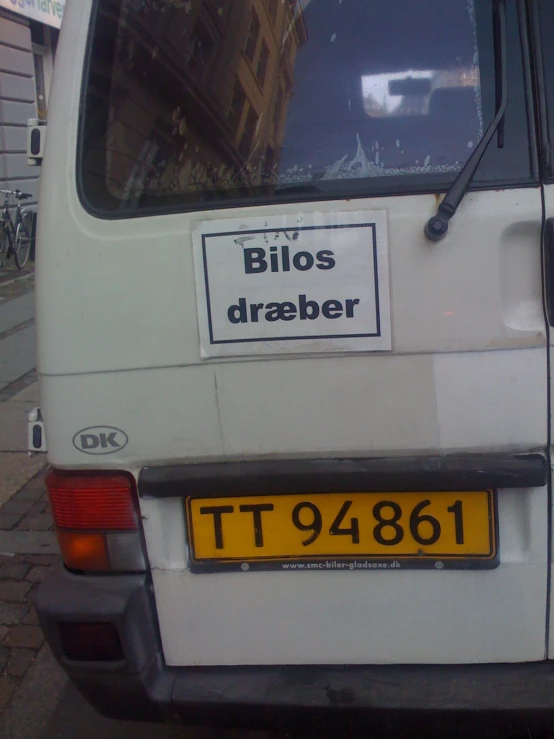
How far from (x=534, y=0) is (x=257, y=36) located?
64 centimetres

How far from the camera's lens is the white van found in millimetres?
1776

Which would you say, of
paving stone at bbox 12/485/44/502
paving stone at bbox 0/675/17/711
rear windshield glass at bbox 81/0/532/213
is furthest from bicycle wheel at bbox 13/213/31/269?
rear windshield glass at bbox 81/0/532/213

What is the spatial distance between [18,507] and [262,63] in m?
3.18

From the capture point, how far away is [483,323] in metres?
1.78

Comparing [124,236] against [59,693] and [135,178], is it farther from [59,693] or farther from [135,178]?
[59,693]

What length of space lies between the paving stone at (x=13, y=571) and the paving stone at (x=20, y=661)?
547 mm

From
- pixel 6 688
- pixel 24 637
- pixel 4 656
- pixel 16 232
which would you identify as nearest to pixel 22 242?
pixel 16 232

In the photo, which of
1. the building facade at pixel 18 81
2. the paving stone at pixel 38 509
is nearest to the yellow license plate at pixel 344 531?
the paving stone at pixel 38 509

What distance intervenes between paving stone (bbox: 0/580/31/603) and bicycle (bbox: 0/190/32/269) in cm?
899

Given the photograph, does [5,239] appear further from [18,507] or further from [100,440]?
[100,440]

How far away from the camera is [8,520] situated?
4180 millimetres

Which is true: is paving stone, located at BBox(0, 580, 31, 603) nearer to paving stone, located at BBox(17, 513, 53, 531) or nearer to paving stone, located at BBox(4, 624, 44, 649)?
paving stone, located at BBox(4, 624, 44, 649)

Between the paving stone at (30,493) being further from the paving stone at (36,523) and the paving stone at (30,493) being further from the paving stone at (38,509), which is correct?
the paving stone at (36,523)

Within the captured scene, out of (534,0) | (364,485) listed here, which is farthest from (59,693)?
(534,0)
